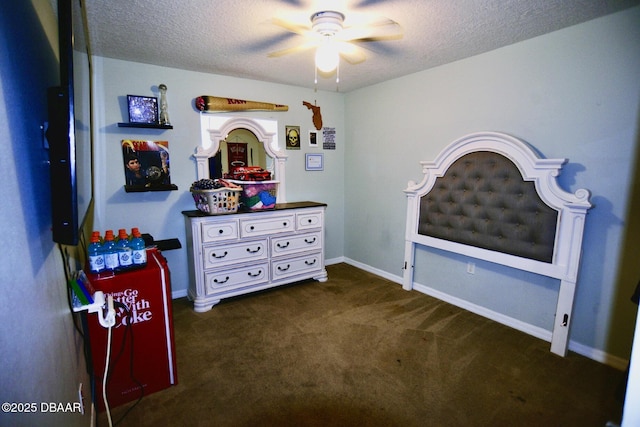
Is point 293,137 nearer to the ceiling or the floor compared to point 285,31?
nearer to the floor

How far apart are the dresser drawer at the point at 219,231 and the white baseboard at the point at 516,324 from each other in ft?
6.21

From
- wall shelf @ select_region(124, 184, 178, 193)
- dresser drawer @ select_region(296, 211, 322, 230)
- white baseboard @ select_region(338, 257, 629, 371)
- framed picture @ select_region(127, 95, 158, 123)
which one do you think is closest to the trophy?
framed picture @ select_region(127, 95, 158, 123)

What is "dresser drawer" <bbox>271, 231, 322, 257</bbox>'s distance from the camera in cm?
327

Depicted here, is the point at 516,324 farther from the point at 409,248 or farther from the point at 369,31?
the point at 369,31

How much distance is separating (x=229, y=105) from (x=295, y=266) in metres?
1.88

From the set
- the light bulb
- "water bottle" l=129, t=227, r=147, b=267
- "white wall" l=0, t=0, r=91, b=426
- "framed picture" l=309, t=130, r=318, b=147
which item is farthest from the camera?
"framed picture" l=309, t=130, r=318, b=147

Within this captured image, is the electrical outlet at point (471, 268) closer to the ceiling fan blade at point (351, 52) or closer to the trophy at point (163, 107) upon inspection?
the ceiling fan blade at point (351, 52)

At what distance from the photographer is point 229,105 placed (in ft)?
10.4

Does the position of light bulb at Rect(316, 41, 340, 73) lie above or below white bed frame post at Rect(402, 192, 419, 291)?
above

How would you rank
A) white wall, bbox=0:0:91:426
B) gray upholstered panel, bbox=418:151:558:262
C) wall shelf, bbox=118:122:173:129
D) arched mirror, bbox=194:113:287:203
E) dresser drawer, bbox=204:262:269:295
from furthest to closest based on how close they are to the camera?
1. arched mirror, bbox=194:113:287:203
2. dresser drawer, bbox=204:262:269:295
3. wall shelf, bbox=118:122:173:129
4. gray upholstered panel, bbox=418:151:558:262
5. white wall, bbox=0:0:91:426

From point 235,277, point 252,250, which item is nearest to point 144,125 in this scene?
point 252,250

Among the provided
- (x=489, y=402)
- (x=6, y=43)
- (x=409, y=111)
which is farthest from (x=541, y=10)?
(x=6, y=43)

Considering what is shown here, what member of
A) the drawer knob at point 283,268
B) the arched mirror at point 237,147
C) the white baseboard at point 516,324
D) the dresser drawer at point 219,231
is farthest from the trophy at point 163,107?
the white baseboard at point 516,324

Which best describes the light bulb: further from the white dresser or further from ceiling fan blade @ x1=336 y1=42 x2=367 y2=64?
the white dresser
